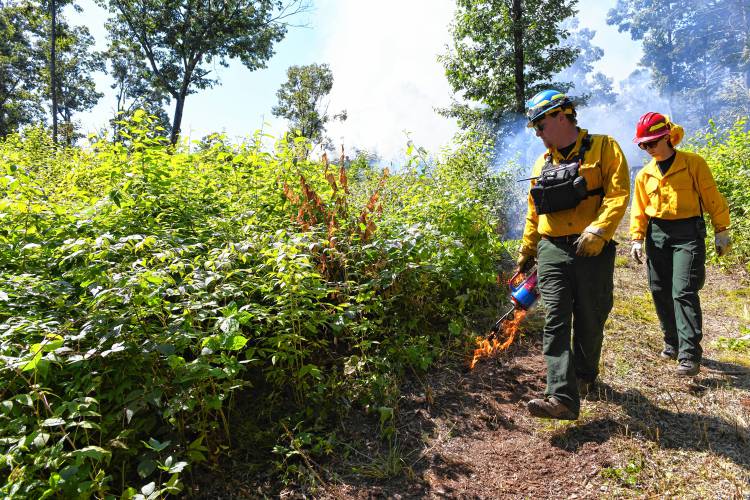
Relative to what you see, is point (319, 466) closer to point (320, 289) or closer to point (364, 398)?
point (364, 398)

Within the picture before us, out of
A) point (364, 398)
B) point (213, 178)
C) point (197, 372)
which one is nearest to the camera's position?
point (197, 372)

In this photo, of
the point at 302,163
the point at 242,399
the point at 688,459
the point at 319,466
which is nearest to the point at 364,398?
the point at 319,466

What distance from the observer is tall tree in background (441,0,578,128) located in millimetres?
13438

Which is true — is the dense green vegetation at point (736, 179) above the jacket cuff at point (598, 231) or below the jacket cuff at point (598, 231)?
above

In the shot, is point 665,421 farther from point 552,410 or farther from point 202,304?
point 202,304

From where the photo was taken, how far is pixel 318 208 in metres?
3.73

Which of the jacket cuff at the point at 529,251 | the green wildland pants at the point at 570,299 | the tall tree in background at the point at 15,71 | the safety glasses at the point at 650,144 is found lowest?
the green wildland pants at the point at 570,299

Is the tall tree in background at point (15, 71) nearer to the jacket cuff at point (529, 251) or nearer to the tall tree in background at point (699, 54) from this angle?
the jacket cuff at point (529, 251)

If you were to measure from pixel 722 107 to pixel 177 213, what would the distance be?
58.1 meters

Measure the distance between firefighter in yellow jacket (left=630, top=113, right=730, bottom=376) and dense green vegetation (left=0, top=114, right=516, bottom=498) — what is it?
141 cm

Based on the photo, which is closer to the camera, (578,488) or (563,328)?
(578,488)

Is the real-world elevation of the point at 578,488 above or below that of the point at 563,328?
below

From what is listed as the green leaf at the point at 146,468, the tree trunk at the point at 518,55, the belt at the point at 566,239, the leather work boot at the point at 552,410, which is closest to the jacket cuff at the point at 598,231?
the belt at the point at 566,239

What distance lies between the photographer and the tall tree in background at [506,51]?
13.4 m
